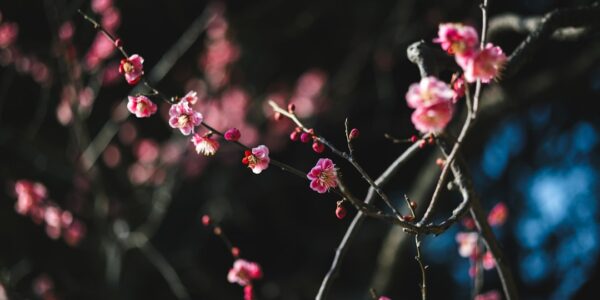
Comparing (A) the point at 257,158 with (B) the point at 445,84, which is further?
(A) the point at 257,158

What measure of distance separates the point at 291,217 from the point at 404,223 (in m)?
4.23

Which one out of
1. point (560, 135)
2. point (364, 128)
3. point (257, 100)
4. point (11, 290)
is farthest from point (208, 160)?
point (11, 290)

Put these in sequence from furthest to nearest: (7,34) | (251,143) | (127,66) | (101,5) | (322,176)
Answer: (251,143), (101,5), (7,34), (127,66), (322,176)

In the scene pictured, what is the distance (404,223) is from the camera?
3.91 ft

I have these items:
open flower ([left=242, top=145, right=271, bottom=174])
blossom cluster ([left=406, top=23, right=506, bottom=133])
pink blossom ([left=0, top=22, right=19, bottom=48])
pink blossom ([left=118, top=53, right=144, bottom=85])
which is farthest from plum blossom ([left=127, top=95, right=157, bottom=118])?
pink blossom ([left=0, top=22, right=19, bottom=48])

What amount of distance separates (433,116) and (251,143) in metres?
4.00

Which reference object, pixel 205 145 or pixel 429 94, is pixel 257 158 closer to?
pixel 205 145

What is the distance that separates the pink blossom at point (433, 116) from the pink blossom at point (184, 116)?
1.88ft

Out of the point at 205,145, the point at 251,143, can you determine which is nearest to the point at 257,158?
the point at 205,145

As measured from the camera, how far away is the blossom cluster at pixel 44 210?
3217 millimetres

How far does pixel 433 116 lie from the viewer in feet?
3.75

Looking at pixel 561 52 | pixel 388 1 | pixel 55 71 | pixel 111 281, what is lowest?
pixel 111 281

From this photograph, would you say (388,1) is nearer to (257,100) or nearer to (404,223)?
(257,100)

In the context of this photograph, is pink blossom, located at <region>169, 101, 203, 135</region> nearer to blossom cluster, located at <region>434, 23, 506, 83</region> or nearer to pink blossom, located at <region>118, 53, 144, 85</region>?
pink blossom, located at <region>118, 53, 144, 85</region>
